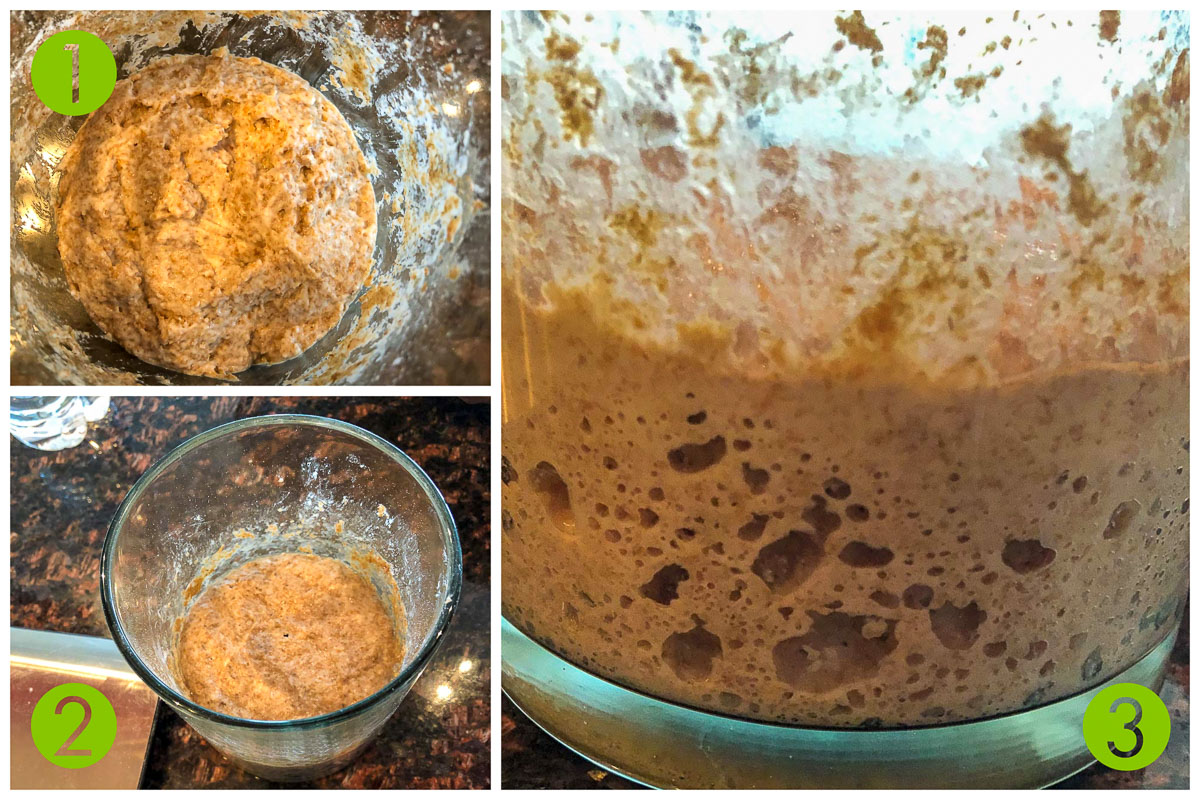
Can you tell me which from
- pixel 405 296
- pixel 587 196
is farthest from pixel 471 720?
pixel 587 196

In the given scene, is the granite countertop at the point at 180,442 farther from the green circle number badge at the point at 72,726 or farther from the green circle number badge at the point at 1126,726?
the green circle number badge at the point at 1126,726

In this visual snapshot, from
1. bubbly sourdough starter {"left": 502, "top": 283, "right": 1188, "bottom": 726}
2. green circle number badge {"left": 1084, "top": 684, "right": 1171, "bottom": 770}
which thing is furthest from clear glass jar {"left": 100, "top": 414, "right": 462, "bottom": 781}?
green circle number badge {"left": 1084, "top": 684, "right": 1171, "bottom": 770}

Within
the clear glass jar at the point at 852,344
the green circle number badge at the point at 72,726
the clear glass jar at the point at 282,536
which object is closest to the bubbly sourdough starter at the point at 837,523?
the clear glass jar at the point at 852,344

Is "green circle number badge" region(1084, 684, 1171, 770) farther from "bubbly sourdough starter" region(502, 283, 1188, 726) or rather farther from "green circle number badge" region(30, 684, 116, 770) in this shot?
"green circle number badge" region(30, 684, 116, 770)

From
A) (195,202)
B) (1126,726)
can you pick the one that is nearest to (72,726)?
(195,202)

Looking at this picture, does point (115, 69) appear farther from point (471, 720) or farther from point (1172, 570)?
point (1172, 570)

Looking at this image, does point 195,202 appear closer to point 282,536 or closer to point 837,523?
point 282,536
